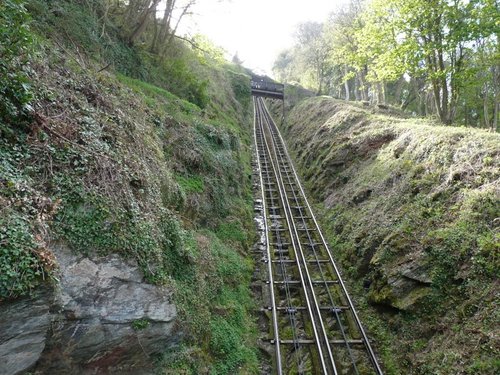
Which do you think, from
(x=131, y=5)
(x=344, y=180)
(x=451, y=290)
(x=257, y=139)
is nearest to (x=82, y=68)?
(x=131, y=5)

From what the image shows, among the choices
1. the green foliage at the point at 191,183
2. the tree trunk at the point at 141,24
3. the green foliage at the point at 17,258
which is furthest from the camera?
the tree trunk at the point at 141,24

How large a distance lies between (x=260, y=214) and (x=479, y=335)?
32.1ft

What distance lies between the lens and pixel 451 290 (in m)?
8.03

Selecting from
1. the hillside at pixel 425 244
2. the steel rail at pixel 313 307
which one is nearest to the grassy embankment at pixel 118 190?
the steel rail at pixel 313 307

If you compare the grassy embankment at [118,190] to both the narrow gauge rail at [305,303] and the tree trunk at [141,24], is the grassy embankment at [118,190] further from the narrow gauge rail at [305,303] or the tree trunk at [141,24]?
the narrow gauge rail at [305,303]

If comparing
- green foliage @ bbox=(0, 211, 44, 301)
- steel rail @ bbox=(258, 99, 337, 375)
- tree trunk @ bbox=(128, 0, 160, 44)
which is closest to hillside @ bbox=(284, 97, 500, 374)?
steel rail @ bbox=(258, 99, 337, 375)

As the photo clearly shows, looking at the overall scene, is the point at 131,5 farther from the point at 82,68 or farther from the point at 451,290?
the point at 451,290

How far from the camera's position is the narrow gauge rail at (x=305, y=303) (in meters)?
8.21

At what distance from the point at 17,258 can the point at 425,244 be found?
8991 millimetres

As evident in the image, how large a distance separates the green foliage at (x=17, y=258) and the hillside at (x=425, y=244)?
7.49 meters

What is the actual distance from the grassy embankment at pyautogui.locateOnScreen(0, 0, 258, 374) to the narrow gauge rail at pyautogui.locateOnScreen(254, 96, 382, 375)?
33.7 inches

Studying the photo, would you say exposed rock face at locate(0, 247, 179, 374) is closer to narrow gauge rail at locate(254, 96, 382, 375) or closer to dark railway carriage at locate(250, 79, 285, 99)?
narrow gauge rail at locate(254, 96, 382, 375)

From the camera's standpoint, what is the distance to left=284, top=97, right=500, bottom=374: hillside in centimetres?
732

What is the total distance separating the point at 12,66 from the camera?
5699 millimetres
